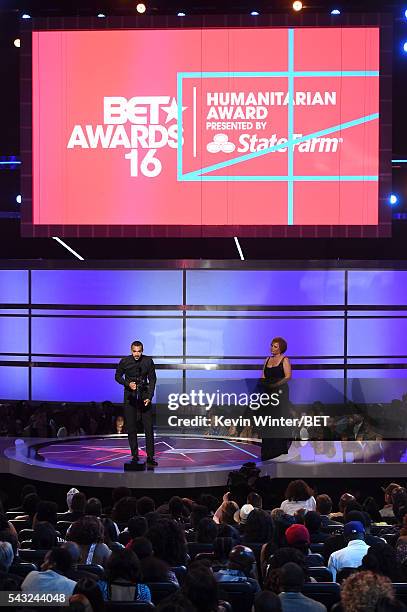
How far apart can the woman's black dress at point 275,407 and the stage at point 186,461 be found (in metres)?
0.11

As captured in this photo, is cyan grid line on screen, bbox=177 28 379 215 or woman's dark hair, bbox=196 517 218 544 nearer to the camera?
woman's dark hair, bbox=196 517 218 544

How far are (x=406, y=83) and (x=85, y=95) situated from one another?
11.0ft

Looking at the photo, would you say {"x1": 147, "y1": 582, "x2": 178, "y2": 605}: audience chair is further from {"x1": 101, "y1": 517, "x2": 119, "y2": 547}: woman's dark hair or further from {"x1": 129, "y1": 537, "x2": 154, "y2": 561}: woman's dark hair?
{"x1": 101, "y1": 517, "x2": 119, "y2": 547}: woman's dark hair

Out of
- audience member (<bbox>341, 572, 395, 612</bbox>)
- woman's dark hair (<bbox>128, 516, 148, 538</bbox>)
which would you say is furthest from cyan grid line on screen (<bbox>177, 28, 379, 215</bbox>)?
audience member (<bbox>341, 572, 395, 612</bbox>)

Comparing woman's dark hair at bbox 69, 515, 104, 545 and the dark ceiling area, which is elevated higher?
the dark ceiling area

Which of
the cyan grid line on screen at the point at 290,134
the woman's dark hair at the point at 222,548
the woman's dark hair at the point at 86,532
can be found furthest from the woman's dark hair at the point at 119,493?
the cyan grid line on screen at the point at 290,134

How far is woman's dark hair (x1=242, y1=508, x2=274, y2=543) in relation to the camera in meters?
6.02

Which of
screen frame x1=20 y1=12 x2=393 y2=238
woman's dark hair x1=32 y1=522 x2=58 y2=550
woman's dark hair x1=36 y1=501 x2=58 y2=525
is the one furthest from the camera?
screen frame x1=20 y1=12 x2=393 y2=238

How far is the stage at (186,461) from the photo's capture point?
31.0 ft

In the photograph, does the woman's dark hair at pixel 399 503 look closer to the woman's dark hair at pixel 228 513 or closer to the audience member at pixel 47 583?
the woman's dark hair at pixel 228 513

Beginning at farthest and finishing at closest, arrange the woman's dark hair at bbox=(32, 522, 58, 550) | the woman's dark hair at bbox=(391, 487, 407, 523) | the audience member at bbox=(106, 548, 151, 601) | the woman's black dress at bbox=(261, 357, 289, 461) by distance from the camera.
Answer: the woman's black dress at bbox=(261, 357, 289, 461) < the woman's dark hair at bbox=(391, 487, 407, 523) < the woman's dark hair at bbox=(32, 522, 58, 550) < the audience member at bbox=(106, 548, 151, 601)

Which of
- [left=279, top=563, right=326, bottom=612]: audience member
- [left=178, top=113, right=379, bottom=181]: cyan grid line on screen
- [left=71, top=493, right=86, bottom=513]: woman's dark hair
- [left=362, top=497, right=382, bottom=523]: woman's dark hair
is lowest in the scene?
[left=362, top=497, right=382, bottom=523]: woman's dark hair

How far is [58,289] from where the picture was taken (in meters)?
15.3

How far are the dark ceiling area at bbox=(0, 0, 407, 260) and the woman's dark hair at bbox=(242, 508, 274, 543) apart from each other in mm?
4972
